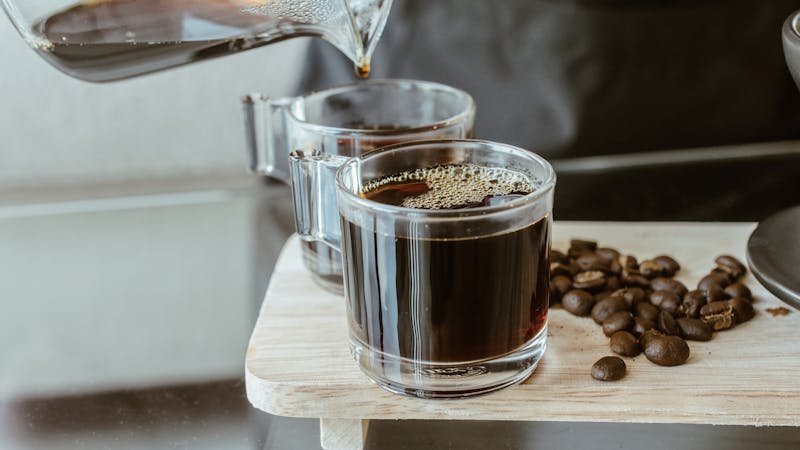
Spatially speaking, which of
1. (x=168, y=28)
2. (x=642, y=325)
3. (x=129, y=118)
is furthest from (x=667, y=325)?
(x=129, y=118)

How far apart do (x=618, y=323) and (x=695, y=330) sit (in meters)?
0.06

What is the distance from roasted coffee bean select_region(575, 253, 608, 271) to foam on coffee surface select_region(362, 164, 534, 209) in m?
0.18

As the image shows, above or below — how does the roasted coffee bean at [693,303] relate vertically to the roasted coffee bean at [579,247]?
below

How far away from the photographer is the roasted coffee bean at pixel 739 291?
838 millimetres

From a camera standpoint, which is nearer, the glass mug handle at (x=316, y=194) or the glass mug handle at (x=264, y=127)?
the glass mug handle at (x=316, y=194)

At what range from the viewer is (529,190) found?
737 mm

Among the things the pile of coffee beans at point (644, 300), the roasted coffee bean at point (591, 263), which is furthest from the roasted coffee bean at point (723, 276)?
the roasted coffee bean at point (591, 263)

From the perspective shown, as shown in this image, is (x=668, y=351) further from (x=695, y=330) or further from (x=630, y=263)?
(x=630, y=263)

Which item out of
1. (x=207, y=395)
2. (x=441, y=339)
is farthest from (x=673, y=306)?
(x=207, y=395)

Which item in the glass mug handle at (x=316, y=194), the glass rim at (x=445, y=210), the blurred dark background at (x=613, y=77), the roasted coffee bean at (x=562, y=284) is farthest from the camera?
the blurred dark background at (x=613, y=77)

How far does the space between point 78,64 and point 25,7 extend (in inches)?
2.5

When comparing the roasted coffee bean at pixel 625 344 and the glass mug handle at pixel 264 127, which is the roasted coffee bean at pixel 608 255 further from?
the glass mug handle at pixel 264 127

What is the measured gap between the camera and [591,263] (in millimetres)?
894

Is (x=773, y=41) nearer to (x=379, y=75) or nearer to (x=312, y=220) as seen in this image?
(x=379, y=75)
